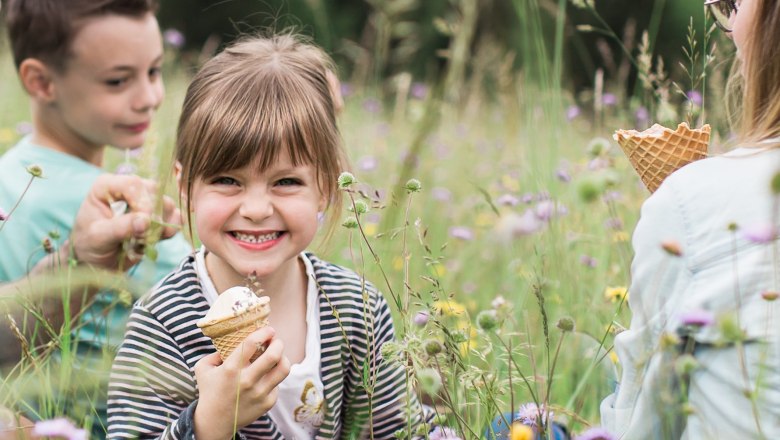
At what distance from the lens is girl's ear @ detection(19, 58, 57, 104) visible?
6.23 ft

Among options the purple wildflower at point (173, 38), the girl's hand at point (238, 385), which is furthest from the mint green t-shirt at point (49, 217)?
the purple wildflower at point (173, 38)

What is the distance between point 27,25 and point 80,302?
0.73 m

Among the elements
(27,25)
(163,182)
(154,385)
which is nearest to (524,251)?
(163,182)

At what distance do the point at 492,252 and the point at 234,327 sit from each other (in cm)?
154

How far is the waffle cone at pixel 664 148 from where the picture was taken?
3.50ft

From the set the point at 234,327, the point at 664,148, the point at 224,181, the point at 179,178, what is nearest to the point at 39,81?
the point at 179,178

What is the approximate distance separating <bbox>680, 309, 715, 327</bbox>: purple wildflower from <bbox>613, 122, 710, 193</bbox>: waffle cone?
278 mm

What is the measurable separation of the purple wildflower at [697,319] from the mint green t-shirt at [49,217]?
1.03m

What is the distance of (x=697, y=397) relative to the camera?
95 cm

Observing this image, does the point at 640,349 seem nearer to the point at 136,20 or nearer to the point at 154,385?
the point at 154,385

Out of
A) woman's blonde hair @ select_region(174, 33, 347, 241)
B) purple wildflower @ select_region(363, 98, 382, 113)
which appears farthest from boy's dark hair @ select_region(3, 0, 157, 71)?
purple wildflower @ select_region(363, 98, 382, 113)

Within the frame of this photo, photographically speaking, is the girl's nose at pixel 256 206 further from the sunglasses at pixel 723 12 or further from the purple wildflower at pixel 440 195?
the purple wildflower at pixel 440 195

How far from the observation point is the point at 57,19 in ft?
6.16

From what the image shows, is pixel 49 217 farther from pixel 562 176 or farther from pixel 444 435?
pixel 562 176
